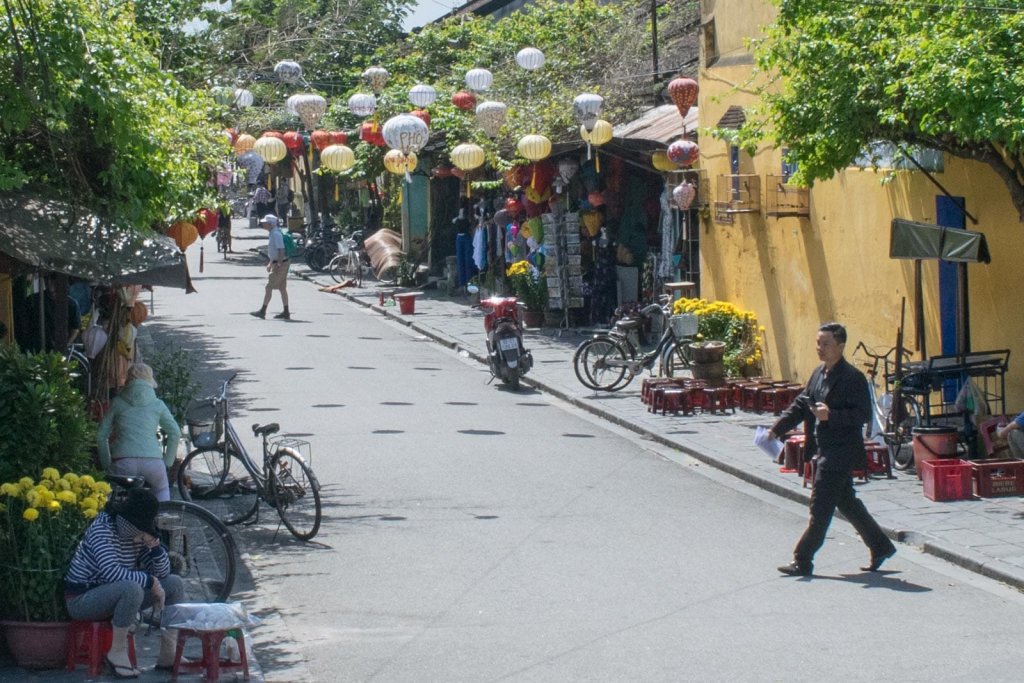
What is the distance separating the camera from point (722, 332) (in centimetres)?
1953

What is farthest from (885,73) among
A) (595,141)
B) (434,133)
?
(434,133)

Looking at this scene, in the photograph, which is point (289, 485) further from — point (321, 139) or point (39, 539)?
point (321, 139)

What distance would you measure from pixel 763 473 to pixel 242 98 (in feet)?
25.1

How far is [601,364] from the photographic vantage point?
1938 cm

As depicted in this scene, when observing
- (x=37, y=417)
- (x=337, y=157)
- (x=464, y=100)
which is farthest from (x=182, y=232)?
(x=464, y=100)

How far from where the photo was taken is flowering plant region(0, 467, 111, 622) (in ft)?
25.6

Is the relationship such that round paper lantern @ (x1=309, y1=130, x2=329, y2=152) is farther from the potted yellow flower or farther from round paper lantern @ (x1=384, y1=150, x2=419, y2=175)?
the potted yellow flower

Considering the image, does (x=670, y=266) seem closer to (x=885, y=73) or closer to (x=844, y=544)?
(x=885, y=73)

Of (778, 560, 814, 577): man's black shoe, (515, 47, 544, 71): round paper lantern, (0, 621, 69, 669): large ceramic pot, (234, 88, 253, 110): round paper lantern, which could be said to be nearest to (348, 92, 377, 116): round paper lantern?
(515, 47, 544, 71): round paper lantern

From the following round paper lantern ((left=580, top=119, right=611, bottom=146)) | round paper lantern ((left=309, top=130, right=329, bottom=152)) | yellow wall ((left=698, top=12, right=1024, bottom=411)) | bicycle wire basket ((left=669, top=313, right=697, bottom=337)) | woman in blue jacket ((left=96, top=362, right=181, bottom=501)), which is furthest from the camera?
round paper lantern ((left=309, top=130, right=329, bottom=152))

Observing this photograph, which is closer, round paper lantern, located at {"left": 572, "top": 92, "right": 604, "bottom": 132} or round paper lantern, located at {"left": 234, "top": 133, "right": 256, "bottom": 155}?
round paper lantern, located at {"left": 572, "top": 92, "right": 604, "bottom": 132}

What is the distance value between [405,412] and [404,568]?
25.2 feet

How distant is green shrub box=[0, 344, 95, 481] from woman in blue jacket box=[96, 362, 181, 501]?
4.77 feet

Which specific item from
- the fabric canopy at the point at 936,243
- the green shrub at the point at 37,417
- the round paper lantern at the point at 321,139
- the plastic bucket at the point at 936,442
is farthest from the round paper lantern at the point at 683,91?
the green shrub at the point at 37,417
